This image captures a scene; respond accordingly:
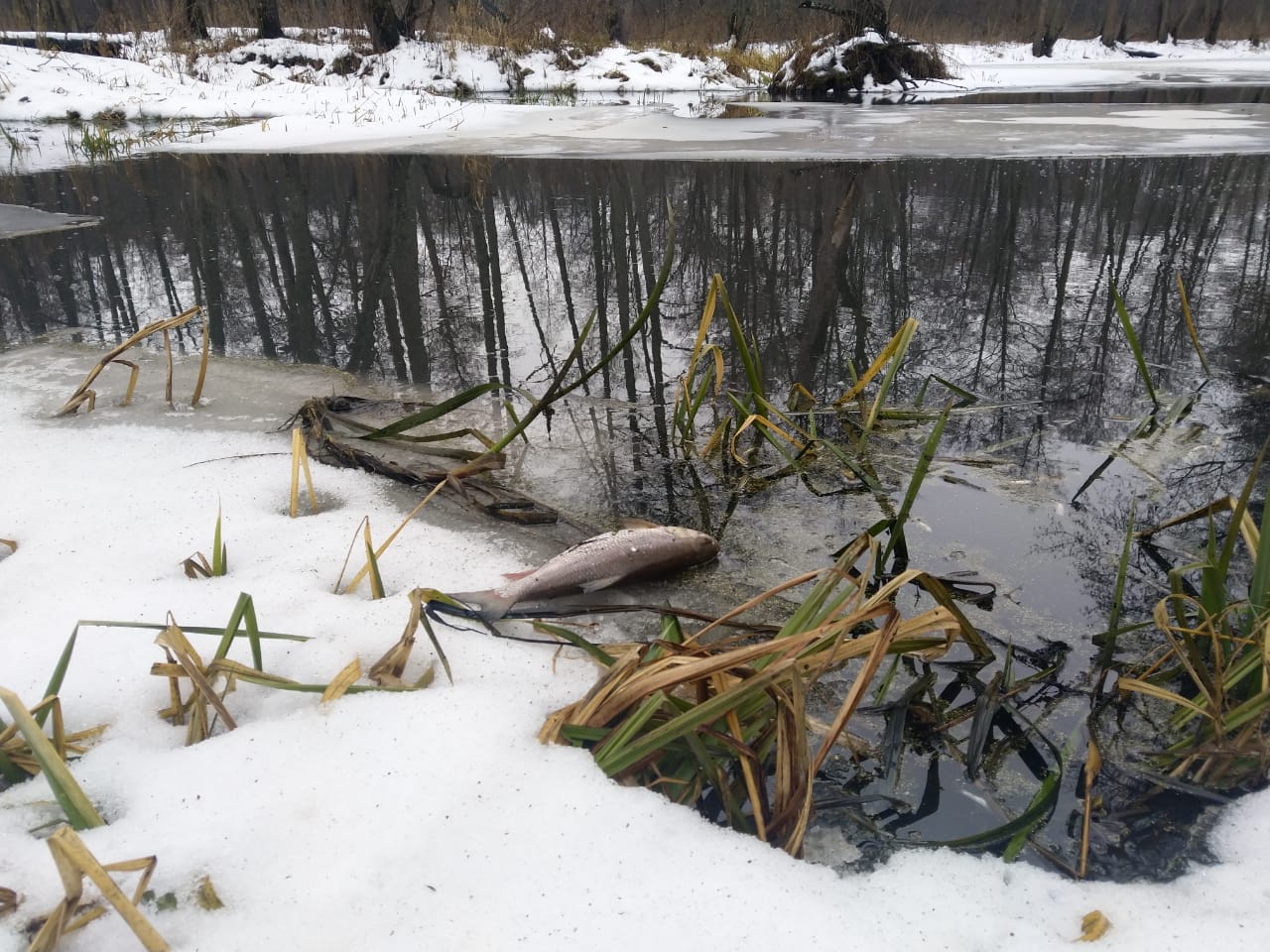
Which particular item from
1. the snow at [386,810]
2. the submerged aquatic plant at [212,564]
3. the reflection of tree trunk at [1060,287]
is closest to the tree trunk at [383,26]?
the reflection of tree trunk at [1060,287]

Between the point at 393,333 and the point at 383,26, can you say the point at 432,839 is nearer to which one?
the point at 393,333

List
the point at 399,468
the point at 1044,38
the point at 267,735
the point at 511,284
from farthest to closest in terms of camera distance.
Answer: the point at 1044,38 < the point at 511,284 < the point at 399,468 < the point at 267,735

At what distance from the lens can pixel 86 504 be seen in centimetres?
236

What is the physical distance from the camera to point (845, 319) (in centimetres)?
396

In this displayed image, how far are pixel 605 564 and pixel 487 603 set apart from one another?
12.1 inches

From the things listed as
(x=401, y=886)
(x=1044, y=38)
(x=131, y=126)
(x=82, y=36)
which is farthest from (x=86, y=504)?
(x=1044, y=38)

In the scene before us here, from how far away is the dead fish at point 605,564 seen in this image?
193cm

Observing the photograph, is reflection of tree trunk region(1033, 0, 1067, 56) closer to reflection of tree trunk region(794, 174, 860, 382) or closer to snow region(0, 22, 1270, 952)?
reflection of tree trunk region(794, 174, 860, 382)

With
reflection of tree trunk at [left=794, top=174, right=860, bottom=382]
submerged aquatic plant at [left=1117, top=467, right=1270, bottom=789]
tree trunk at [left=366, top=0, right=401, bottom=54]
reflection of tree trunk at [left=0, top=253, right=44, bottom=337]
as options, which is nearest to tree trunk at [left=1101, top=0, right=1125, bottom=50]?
tree trunk at [left=366, top=0, right=401, bottom=54]

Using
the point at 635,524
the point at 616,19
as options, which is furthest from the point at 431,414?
the point at 616,19

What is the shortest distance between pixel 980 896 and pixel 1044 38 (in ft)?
113

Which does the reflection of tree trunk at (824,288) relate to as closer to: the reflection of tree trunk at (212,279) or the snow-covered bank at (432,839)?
the snow-covered bank at (432,839)

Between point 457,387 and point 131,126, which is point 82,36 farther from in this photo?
point 457,387

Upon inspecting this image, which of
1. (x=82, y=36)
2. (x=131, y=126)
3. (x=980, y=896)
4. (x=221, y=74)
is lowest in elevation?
(x=980, y=896)
